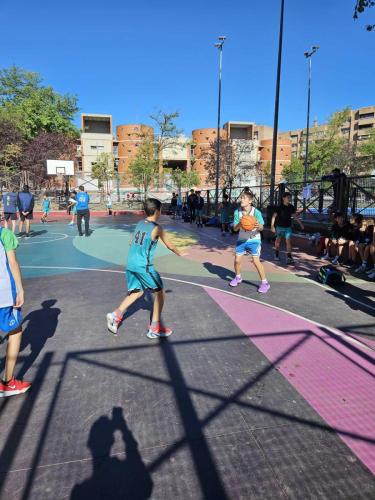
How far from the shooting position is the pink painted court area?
292 centimetres

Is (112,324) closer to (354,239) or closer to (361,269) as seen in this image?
(361,269)

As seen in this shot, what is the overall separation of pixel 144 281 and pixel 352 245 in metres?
6.32

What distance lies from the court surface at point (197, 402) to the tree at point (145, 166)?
30.1m

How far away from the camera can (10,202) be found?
13.3 metres

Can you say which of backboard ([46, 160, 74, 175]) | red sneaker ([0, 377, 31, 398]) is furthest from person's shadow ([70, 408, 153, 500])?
backboard ([46, 160, 74, 175])

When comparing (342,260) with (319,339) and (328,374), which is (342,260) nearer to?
(319,339)

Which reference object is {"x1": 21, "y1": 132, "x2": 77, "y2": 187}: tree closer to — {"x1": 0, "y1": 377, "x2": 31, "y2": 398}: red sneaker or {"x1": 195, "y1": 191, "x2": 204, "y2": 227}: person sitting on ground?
{"x1": 195, "y1": 191, "x2": 204, "y2": 227}: person sitting on ground

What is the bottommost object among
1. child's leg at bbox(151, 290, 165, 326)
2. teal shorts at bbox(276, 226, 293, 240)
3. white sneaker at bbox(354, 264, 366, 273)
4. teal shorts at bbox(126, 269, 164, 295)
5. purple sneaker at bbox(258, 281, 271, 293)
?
purple sneaker at bbox(258, 281, 271, 293)

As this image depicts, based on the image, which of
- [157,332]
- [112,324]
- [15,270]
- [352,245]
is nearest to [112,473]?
[15,270]

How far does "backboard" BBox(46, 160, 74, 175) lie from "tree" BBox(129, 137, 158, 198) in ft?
22.4

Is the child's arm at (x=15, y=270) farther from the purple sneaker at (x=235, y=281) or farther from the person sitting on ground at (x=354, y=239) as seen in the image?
the person sitting on ground at (x=354, y=239)

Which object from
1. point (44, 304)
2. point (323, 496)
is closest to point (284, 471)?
point (323, 496)

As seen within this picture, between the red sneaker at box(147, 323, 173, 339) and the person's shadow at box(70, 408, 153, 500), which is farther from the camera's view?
the red sneaker at box(147, 323, 173, 339)

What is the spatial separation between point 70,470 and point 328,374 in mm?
2665
